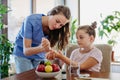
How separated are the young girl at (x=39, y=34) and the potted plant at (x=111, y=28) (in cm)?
218

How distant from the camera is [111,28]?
4062 mm

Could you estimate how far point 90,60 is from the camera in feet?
6.30

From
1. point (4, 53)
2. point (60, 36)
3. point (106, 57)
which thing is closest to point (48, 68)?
point (60, 36)

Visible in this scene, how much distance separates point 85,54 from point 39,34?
1.54 ft

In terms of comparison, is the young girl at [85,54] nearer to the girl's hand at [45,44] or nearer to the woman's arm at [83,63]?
the woman's arm at [83,63]

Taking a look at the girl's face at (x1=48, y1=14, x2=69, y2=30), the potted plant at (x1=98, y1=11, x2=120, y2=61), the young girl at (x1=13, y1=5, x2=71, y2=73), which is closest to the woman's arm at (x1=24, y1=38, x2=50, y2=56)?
the young girl at (x1=13, y1=5, x2=71, y2=73)

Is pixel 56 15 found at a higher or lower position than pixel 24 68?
higher

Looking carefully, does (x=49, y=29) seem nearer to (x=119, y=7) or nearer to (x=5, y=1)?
(x=5, y=1)

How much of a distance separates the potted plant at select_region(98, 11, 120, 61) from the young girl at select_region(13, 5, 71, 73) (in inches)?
85.9

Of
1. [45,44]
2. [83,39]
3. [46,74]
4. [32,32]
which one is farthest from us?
[83,39]

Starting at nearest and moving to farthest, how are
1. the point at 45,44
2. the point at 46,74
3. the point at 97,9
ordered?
the point at 46,74
the point at 45,44
the point at 97,9

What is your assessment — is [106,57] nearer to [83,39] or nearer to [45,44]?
[83,39]

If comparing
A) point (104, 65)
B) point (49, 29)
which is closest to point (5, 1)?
point (49, 29)

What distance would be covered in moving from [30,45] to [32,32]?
0.12 meters
